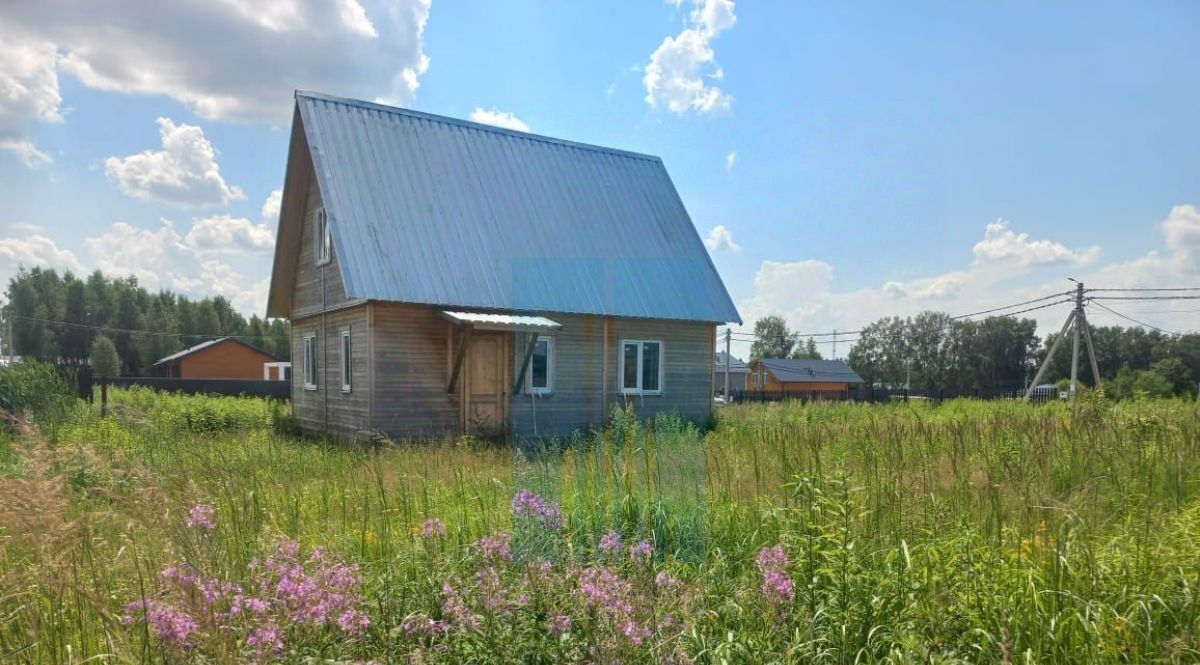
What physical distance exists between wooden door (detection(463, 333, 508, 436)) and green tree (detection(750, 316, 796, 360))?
79.7 meters

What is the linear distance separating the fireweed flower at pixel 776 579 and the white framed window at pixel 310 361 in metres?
15.3

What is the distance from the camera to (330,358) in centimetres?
1538

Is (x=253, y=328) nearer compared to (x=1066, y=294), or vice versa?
(x=1066, y=294)

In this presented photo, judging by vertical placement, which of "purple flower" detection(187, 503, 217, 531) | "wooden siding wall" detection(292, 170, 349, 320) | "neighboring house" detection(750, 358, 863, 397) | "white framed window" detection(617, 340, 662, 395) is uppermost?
"wooden siding wall" detection(292, 170, 349, 320)

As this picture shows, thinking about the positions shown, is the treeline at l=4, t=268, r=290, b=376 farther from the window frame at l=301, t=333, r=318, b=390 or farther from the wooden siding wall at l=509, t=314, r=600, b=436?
the wooden siding wall at l=509, t=314, r=600, b=436

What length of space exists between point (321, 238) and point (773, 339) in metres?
83.1

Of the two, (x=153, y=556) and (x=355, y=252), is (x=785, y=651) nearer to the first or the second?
(x=153, y=556)

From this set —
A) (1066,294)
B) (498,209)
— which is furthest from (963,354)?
(498,209)

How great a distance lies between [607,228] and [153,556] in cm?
1422

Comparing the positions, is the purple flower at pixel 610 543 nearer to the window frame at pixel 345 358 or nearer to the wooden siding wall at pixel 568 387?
the wooden siding wall at pixel 568 387

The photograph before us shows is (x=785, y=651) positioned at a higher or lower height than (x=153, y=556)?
lower

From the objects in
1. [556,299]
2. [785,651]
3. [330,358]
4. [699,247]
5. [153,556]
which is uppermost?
[699,247]

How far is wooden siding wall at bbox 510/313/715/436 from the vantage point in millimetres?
14789

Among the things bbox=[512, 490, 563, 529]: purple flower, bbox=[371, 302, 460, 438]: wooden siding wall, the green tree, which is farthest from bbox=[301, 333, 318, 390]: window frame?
the green tree
